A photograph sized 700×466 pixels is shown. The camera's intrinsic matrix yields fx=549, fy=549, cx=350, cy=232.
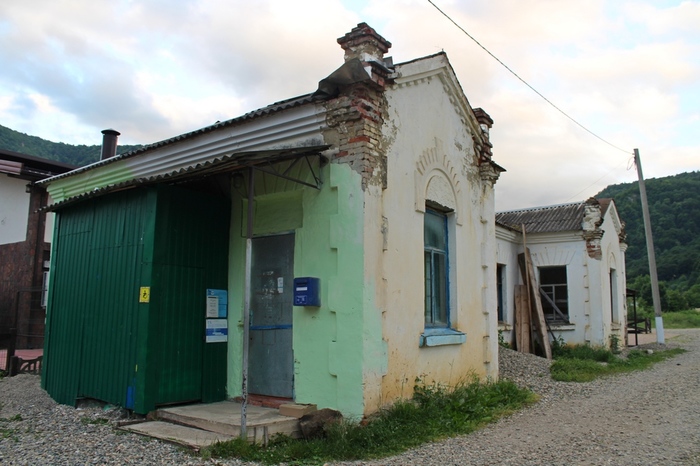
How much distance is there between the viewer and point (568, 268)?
16625 mm

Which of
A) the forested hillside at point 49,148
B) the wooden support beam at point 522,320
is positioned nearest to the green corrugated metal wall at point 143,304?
the wooden support beam at point 522,320

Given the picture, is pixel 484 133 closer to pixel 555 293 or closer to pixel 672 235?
pixel 555 293

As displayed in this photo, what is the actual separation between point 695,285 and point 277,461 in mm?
55108

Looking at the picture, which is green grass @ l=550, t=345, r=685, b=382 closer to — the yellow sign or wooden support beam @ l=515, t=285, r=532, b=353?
wooden support beam @ l=515, t=285, r=532, b=353

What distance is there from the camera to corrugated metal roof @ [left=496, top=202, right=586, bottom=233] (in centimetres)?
1661

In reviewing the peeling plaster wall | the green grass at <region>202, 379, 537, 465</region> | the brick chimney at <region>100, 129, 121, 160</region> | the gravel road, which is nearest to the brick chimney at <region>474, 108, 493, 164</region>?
the peeling plaster wall

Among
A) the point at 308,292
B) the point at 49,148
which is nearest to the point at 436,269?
the point at 308,292

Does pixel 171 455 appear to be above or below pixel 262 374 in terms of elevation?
below

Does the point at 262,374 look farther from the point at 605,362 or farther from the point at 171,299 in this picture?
the point at 605,362

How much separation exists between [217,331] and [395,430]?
2.94 metres

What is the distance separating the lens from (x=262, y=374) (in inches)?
293

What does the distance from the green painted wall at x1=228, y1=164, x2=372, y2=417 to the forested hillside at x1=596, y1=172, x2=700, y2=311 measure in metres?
48.8

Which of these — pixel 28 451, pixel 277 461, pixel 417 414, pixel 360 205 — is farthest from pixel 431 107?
pixel 28 451

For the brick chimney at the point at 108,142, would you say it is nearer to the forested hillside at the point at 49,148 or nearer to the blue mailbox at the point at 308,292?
the blue mailbox at the point at 308,292
